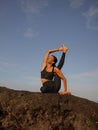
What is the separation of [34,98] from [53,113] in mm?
810

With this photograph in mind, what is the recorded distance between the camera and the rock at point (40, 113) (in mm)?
7891

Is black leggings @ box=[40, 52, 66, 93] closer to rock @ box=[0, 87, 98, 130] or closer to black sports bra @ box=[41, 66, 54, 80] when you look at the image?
black sports bra @ box=[41, 66, 54, 80]

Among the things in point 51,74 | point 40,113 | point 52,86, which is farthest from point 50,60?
point 40,113

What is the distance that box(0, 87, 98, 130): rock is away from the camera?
311 inches

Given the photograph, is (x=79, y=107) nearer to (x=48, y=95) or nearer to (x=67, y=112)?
(x=67, y=112)

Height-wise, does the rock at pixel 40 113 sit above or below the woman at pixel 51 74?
below

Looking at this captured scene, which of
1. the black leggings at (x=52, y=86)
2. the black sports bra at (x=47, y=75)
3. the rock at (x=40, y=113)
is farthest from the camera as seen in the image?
the black sports bra at (x=47, y=75)

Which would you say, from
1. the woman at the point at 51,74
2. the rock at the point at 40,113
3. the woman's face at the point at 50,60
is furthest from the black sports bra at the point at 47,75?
the rock at the point at 40,113

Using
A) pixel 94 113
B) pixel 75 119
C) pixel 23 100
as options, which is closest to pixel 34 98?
pixel 23 100

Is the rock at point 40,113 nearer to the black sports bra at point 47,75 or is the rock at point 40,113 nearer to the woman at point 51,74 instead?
the woman at point 51,74

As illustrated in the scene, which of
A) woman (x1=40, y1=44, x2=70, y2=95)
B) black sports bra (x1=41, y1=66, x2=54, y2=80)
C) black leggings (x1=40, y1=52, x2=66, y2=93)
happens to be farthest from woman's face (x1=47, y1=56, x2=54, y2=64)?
black leggings (x1=40, y1=52, x2=66, y2=93)

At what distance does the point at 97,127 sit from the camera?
8.19m

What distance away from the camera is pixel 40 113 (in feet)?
26.1

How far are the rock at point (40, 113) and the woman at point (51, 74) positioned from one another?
42.8 inches
